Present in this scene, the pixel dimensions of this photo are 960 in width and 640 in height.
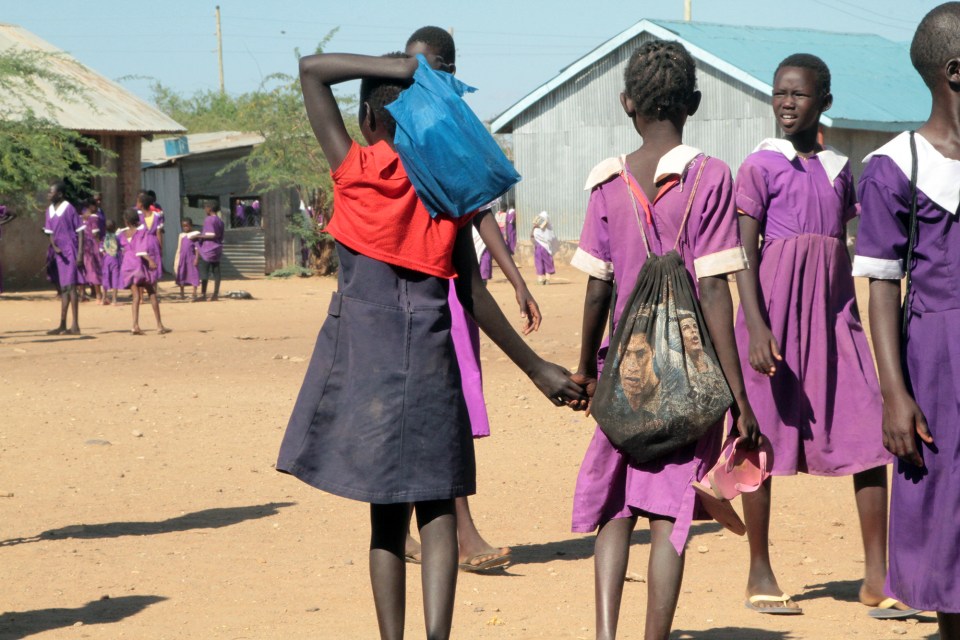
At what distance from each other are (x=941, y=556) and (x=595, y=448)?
1.03 meters

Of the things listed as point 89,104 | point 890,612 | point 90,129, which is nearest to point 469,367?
point 890,612

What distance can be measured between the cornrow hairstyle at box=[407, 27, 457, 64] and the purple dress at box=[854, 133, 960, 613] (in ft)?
7.45

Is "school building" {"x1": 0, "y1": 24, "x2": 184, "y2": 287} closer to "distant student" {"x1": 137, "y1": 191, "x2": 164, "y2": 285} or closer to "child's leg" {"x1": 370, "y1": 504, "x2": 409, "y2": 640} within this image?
"distant student" {"x1": 137, "y1": 191, "x2": 164, "y2": 285}

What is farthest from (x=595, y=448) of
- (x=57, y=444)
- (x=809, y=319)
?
(x=57, y=444)

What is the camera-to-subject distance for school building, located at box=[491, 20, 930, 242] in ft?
91.0

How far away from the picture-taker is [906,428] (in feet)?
10.4

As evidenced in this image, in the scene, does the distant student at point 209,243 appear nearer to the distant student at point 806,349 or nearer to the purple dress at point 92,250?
the purple dress at point 92,250

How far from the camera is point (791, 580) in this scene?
16.7ft

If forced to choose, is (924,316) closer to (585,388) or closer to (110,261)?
(585,388)

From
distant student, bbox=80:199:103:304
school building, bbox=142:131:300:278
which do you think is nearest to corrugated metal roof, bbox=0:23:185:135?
school building, bbox=142:131:300:278

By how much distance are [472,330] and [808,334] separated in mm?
1346

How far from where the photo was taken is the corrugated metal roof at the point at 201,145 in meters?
31.4

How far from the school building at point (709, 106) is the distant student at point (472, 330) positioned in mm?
22556

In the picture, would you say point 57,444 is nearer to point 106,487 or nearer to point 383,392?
point 106,487
